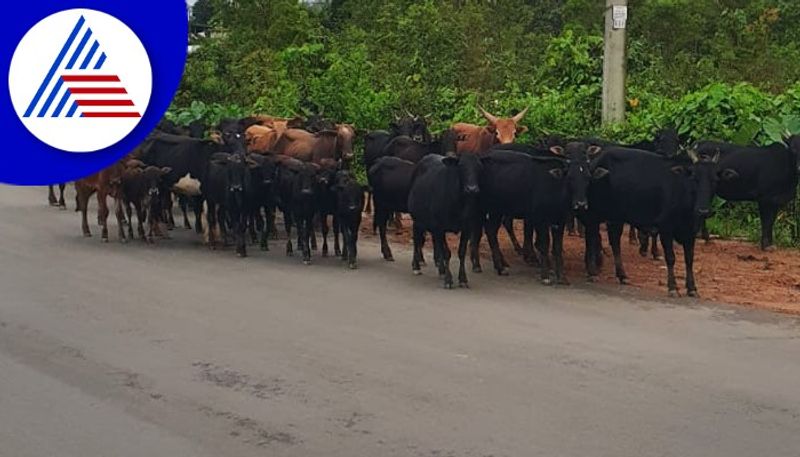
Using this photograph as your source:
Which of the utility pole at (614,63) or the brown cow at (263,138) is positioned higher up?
the utility pole at (614,63)

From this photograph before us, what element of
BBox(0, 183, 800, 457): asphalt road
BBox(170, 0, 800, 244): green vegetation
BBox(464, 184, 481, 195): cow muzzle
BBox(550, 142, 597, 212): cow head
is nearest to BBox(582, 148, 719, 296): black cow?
BBox(550, 142, 597, 212): cow head

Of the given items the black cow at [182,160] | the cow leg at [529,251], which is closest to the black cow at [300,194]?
the black cow at [182,160]

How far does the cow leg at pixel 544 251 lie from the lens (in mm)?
13180

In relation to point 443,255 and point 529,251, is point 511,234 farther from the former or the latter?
point 443,255

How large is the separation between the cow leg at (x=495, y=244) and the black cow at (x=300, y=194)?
235 cm

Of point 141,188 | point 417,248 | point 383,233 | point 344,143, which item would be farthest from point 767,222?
point 141,188

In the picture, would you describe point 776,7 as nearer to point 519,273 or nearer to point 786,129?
point 786,129

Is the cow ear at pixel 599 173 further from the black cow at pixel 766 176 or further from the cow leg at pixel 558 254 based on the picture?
the black cow at pixel 766 176

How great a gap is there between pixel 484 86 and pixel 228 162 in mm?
12439

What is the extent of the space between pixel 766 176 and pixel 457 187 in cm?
495

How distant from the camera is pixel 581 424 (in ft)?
24.3

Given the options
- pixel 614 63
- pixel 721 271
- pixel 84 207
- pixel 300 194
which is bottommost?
pixel 721 271

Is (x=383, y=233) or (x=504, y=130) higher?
(x=504, y=130)

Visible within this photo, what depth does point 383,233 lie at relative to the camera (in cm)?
1502
